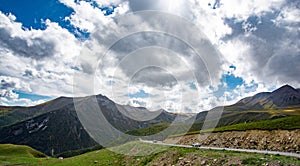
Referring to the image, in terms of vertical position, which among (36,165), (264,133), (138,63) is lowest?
(36,165)

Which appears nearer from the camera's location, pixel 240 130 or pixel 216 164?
pixel 216 164

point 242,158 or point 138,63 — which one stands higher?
point 138,63

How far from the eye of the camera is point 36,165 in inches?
2625

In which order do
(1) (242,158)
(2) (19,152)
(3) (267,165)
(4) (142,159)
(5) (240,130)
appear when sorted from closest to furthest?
(3) (267,165)
(1) (242,158)
(4) (142,159)
(5) (240,130)
(2) (19,152)

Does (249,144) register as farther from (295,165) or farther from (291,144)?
(295,165)

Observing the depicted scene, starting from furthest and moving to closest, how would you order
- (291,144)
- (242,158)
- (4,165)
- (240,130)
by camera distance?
(4,165) → (240,130) → (291,144) → (242,158)

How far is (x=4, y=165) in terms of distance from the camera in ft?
218

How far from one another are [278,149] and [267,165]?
19767mm

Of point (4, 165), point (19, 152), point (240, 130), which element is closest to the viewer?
point (240, 130)

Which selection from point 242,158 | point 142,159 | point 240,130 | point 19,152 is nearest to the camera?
point 242,158

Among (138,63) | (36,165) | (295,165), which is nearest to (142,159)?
(138,63)

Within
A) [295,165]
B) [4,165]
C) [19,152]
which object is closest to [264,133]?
[295,165]

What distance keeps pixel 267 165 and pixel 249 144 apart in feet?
86.1

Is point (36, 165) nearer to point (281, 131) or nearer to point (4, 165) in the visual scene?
point (4, 165)
